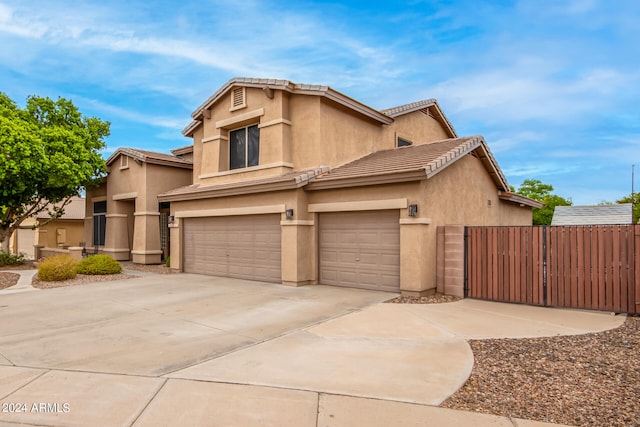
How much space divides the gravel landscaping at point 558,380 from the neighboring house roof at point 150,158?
17.6 m

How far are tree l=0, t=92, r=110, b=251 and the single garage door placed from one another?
6.55 m

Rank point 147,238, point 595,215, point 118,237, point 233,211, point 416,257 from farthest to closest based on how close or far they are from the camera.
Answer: point 595,215 < point 118,237 < point 147,238 < point 233,211 < point 416,257

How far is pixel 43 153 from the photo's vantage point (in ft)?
55.1

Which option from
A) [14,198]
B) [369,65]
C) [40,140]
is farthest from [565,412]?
[14,198]

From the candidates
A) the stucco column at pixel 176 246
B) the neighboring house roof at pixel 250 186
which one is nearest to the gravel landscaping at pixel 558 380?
the neighboring house roof at pixel 250 186

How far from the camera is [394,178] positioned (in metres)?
10.5

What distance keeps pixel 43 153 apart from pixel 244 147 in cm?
903

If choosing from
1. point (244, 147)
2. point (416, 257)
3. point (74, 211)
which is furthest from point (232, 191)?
point (74, 211)

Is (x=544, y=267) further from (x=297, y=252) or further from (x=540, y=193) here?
(x=540, y=193)

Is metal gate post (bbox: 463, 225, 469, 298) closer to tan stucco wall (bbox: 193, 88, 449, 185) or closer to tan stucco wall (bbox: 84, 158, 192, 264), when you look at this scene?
tan stucco wall (bbox: 193, 88, 449, 185)

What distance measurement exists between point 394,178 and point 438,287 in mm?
3260

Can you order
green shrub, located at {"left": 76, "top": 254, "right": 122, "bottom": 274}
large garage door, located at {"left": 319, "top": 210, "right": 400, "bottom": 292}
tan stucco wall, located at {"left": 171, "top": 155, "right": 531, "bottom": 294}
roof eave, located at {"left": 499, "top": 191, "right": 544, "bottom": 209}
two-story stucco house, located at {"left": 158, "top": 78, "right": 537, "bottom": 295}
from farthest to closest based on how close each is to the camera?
roof eave, located at {"left": 499, "top": 191, "right": 544, "bottom": 209}, green shrub, located at {"left": 76, "top": 254, "right": 122, "bottom": 274}, large garage door, located at {"left": 319, "top": 210, "right": 400, "bottom": 292}, two-story stucco house, located at {"left": 158, "top": 78, "right": 537, "bottom": 295}, tan stucco wall, located at {"left": 171, "top": 155, "right": 531, "bottom": 294}

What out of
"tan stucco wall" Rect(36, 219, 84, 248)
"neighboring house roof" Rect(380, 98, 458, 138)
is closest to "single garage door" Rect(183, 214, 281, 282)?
"neighboring house roof" Rect(380, 98, 458, 138)

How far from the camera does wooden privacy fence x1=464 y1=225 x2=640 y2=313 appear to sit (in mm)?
8508
